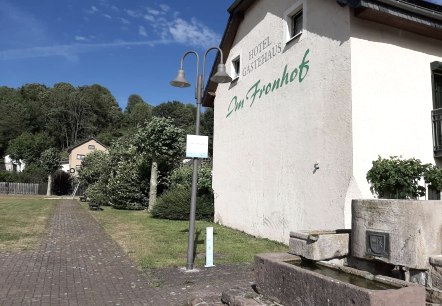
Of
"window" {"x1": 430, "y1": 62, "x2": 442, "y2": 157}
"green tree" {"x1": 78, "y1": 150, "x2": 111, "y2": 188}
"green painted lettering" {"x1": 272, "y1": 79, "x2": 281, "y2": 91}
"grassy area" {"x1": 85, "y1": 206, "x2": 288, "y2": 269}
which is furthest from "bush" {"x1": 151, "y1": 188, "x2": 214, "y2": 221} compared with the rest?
"green tree" {"x1": 78, "y1": 150, "x2": 111, "y2": 188}

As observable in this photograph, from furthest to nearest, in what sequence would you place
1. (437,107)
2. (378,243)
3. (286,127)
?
(286,127) < (437,107) < (378,243)

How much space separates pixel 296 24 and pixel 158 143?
10769mm

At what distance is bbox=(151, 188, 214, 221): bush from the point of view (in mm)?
16609

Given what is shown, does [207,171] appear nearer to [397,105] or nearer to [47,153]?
[397,105]

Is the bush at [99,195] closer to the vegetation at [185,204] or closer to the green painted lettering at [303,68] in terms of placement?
the vegetation at [185,204]

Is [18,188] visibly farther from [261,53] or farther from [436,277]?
[436,277]

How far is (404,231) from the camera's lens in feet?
14.6

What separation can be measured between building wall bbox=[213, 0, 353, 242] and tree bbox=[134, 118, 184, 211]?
205 inches

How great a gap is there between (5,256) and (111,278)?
3.37 meters

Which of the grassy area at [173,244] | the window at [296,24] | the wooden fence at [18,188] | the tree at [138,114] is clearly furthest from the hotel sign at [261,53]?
the tree at [138,114]

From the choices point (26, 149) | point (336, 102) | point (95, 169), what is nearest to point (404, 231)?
point (336, 102)

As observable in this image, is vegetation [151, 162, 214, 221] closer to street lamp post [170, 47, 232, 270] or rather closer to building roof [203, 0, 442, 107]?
street lamp post [170, 47, 232, 270]

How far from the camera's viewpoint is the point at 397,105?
8.94 meters

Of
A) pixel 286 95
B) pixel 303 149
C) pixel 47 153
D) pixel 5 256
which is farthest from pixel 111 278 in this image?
pixel 47 153
